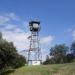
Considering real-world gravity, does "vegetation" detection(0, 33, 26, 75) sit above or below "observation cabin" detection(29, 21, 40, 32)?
below

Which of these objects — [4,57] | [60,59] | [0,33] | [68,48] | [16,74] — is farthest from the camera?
[68,48]

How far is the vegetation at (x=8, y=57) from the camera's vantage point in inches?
2265

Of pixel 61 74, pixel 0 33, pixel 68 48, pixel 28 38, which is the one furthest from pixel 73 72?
A: pixel 68 48

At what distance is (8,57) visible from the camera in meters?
57.8

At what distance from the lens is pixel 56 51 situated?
10312cm

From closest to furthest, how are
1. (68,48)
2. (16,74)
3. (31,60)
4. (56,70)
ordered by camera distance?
1. (56,70)
2. (16,74)
3. (31,60)
4. (68,48)

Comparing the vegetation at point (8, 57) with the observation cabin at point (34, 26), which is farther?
the observation cabin at point (34, 26)

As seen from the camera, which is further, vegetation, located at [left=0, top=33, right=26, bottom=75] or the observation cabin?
the observation cabin

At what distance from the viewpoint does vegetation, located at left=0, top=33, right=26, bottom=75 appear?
189 feet

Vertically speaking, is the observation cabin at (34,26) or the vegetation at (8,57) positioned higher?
the observation cabin at (34,26)

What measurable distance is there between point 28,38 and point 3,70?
21.3m

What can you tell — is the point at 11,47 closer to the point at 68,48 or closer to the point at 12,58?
the point at 12,58

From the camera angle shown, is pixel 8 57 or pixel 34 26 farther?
pixel 34 26

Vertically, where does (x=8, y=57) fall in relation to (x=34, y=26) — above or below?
below
